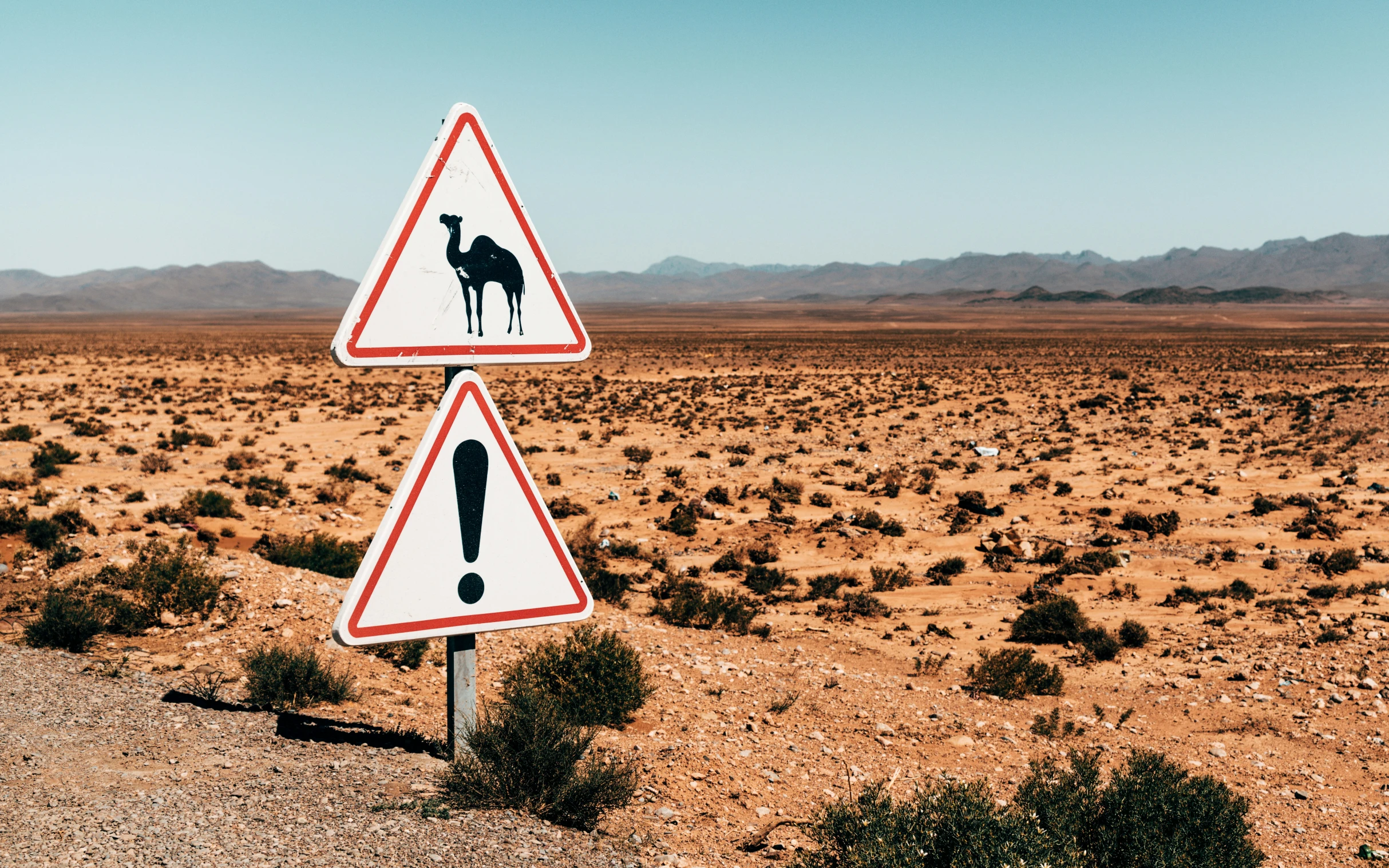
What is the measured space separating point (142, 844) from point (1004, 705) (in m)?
5.98

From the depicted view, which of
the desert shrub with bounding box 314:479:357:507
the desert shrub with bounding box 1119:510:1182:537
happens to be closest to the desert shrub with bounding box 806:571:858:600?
the desert shrub with bounding box 1119:510:1182:537

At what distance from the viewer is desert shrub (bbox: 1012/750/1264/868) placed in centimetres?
385

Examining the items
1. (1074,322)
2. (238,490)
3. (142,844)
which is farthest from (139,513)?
(1074,322)

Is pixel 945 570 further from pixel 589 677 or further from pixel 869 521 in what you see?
pixel 589 677

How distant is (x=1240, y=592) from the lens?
1120 cm

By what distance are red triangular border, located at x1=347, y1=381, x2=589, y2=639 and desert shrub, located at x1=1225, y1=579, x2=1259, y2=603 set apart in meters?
10.5

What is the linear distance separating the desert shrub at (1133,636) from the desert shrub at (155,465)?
59.0ft

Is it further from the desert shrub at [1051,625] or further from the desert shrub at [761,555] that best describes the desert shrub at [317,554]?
the desert shrub at [1051,625]

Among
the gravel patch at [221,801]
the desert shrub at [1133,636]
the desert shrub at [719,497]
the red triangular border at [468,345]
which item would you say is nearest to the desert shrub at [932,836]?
the gravel patch at [221,801]

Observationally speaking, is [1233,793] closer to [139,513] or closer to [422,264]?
[422,264]

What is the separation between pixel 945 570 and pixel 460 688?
10.1 metres

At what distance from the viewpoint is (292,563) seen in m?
10.0

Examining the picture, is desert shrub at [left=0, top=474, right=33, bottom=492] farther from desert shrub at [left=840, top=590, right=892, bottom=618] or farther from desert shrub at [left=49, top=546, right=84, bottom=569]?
desert shrub at [left=840, top=590, right=892, bottom=618]

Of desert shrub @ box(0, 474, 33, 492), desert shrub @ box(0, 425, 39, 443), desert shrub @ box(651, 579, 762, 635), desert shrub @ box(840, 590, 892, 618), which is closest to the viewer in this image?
desert shrub @ box(651, 579, 762, 635)
